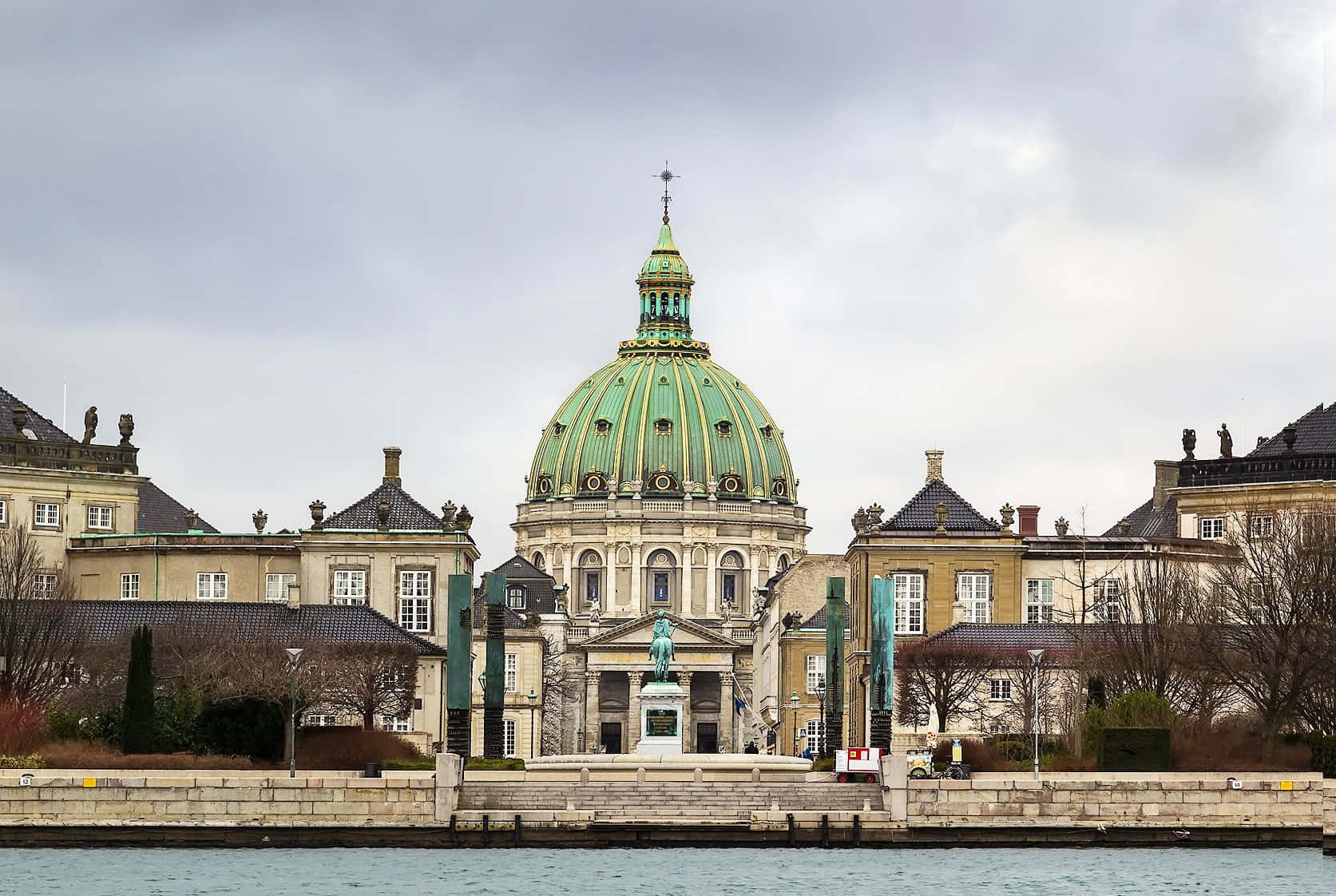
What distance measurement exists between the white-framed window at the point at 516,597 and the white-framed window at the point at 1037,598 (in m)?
70.4

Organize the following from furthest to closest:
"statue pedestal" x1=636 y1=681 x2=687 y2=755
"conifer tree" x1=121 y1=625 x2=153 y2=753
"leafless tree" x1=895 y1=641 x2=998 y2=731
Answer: "leafless tree" x1=895 y1=641 x2=998 y2=731 → "statue pedestal" x1=636 y1=681 x2=687 y2=755 → "conifer tree" x1=121 y1=625 x2=153 y2=753

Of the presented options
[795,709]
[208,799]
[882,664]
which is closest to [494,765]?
[882,664]

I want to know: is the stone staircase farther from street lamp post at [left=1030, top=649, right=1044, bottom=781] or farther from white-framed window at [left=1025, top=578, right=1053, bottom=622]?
white-framed window at [left=1025, top=578, right=1053, bottom=622]

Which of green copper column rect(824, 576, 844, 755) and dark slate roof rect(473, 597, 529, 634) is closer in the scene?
green copper column rect(824, 576, 844, 755)

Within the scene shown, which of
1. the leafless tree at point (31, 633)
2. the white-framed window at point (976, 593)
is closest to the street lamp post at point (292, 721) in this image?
the leafless tree at point (31, 633)

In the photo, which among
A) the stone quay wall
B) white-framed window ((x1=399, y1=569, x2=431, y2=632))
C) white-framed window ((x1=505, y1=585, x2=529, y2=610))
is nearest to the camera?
the stone quay wall

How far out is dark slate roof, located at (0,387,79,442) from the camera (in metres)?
115

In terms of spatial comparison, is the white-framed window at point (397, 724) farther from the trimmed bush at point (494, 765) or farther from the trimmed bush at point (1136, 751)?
the trimmed bush at point (1136, 751)

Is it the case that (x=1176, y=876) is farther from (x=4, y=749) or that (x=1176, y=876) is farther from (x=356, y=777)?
(x=4, y=749)

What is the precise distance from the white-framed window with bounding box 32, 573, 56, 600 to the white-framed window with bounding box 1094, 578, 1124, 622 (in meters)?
37.3

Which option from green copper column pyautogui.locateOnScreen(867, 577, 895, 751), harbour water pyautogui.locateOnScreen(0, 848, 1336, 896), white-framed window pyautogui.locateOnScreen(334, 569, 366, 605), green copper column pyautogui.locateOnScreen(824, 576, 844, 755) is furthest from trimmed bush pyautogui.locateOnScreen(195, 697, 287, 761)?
white-framed window pyautogui.locateOnScreen(334, 569, 366, 605)

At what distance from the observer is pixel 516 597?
190 m

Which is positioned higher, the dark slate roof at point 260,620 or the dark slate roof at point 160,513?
the dark slate roof at point 160,513

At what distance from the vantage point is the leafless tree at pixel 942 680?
4264 inches
